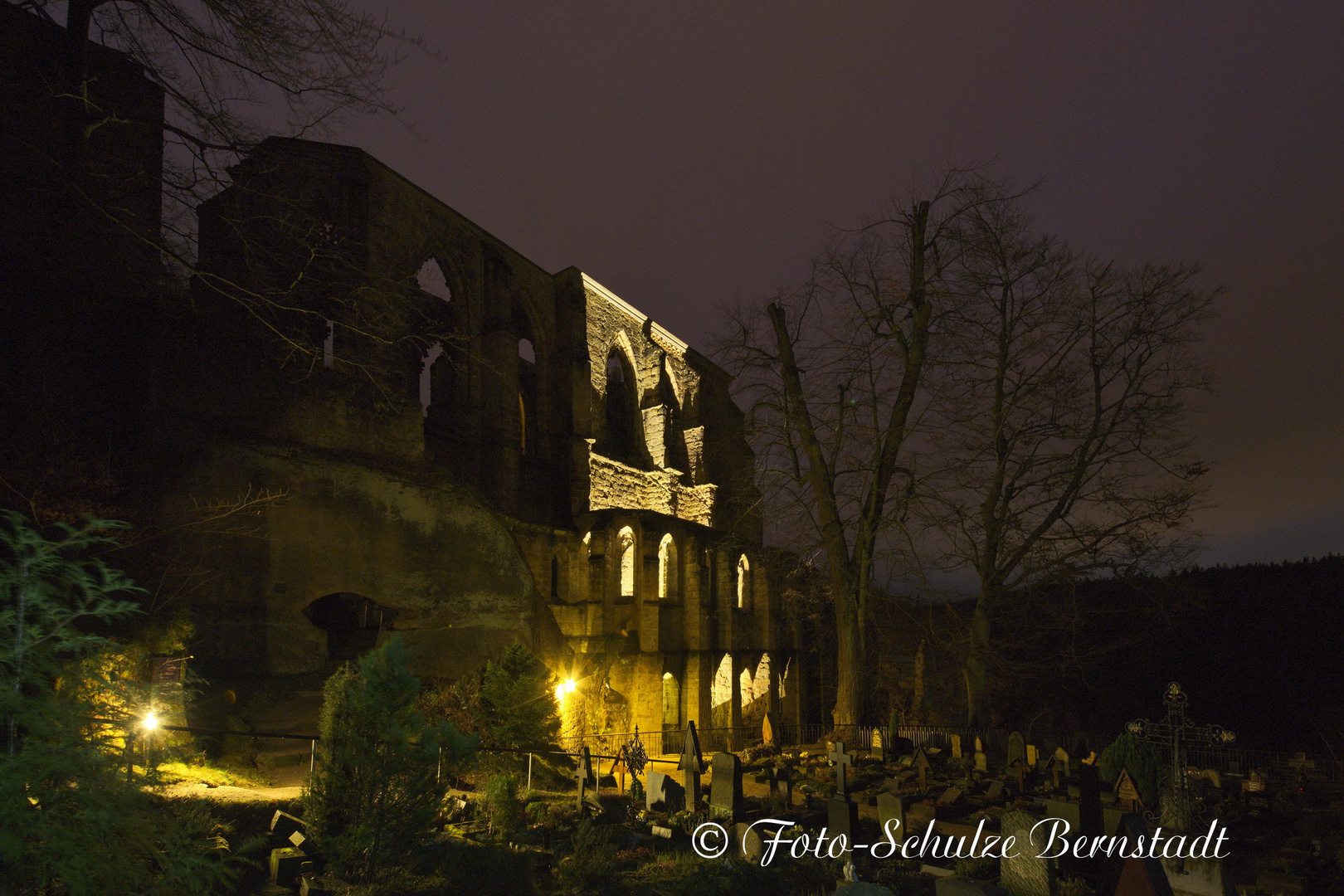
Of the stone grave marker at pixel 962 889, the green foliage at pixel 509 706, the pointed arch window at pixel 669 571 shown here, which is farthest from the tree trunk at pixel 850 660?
the stone grave marker at pixel 962 889

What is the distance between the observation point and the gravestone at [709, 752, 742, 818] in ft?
30.1

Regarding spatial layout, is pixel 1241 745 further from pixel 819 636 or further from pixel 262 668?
pixel 262 668

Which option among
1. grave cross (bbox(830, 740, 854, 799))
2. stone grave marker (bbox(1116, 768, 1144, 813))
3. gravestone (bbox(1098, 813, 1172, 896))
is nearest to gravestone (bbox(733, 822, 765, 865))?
grave cross (bbox(830, 740, 854, 799))

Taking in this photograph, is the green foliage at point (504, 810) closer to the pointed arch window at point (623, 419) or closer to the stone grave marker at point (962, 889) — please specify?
the stone grave marker at point (962, 889)

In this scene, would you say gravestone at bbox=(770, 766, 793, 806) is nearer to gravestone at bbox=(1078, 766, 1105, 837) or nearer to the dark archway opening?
gravestone at bbox=(1078, 766, 1105, 837)

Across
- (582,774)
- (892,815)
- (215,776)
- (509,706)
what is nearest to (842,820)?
(892,815)

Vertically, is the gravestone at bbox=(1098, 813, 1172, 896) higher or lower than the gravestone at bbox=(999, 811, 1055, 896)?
higher

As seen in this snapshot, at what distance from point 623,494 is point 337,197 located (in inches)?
500

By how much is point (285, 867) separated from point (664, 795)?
17.9 ft

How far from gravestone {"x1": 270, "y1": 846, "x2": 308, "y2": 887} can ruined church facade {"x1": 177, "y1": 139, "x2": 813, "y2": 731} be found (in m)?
4.40

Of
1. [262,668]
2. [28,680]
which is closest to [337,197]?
[262,668]

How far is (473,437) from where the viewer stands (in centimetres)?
1994

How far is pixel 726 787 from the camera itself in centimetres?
933

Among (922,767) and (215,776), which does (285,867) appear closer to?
(215,776)
